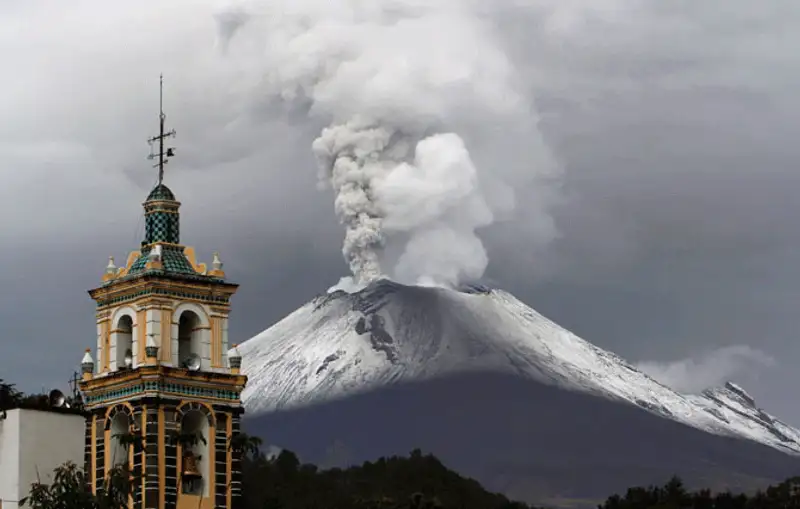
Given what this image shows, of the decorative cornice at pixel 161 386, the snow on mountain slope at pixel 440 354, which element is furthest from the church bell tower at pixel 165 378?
the snow on mountain slope at pixel 440 354

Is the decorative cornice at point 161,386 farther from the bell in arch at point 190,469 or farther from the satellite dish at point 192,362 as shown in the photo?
the bell in arch at point 190,469

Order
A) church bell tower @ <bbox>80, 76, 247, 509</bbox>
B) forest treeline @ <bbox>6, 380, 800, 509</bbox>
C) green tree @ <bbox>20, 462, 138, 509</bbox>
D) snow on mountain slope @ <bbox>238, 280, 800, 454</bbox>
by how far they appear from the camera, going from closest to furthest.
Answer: green tree @ <bbox>20, 462, 138, 509</bbox> < forest treeline @ <bbox>6, 380, 800, 509</bbox> < church bell tower @ <bbox>80, 76, 247, 509</bbox> < snow on mountain slope @ <bbox>238, 280, 800, 454</bbox>

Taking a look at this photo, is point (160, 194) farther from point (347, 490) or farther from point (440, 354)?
point (440, 354)

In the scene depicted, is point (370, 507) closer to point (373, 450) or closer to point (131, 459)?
point (131, 459)

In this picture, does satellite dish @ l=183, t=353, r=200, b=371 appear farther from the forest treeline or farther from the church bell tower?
the forest treeline

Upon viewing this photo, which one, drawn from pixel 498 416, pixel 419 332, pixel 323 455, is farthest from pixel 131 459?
pixel 419 332

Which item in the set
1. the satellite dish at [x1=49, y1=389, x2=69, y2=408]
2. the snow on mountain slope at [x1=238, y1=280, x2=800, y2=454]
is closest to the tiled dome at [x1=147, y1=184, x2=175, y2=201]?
the satellite dish at [x1=49, y1=389, x2=69, y2=408]
